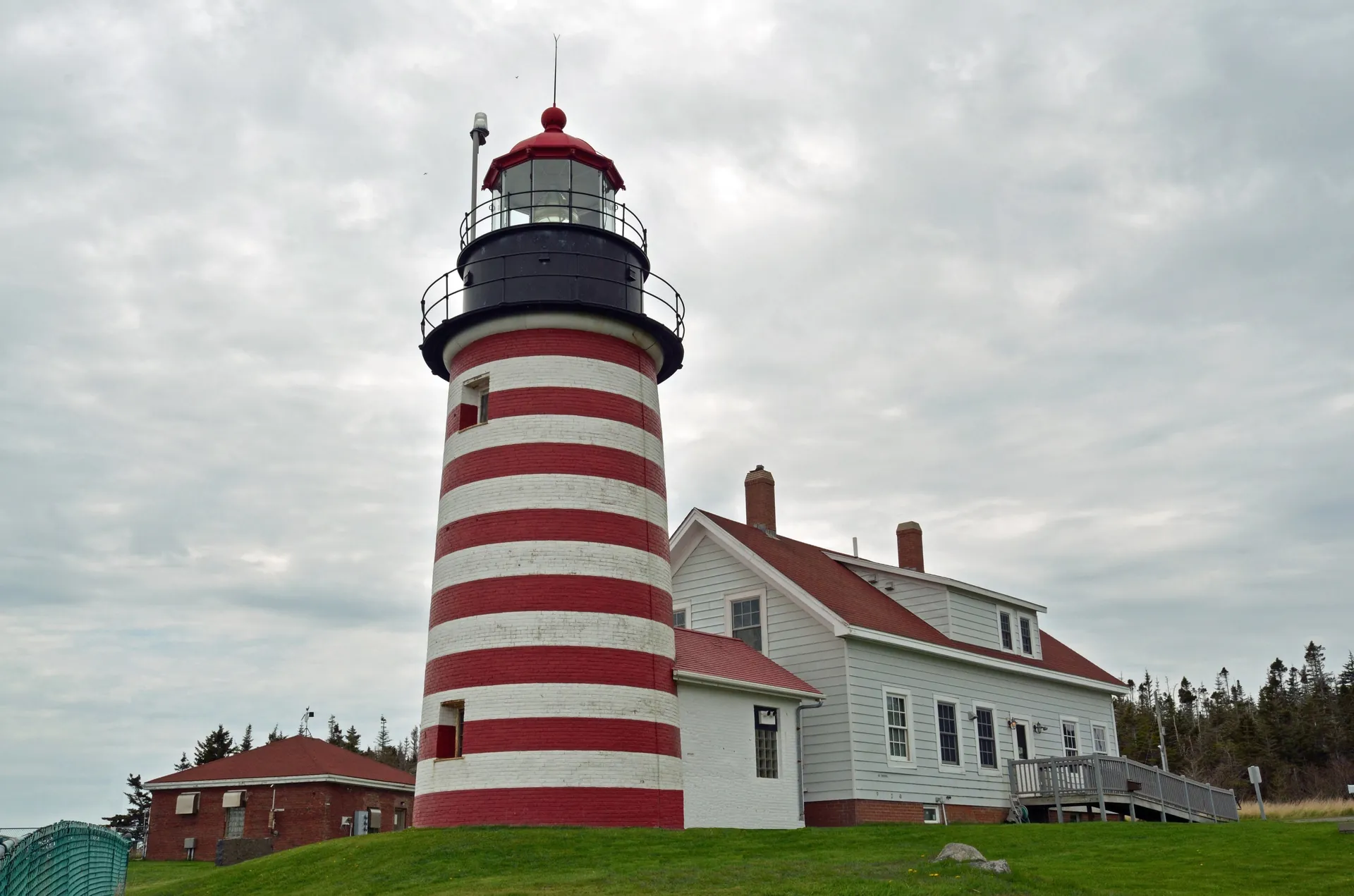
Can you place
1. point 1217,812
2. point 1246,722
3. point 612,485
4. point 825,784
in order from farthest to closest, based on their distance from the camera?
point 1246,722
point 1217,812
point 825,784
point 612,485

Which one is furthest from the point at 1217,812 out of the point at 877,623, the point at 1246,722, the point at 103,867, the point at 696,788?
the point at 1246,722

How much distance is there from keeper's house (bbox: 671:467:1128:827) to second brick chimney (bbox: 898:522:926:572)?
0.04 meters

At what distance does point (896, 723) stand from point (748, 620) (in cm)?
398

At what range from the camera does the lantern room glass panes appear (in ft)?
68.1

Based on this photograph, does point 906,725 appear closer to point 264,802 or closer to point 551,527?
point 551,527

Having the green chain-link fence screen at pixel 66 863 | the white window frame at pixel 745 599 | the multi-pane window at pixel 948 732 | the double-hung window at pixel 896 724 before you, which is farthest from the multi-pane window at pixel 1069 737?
the green chain-link fence screen at pixel 66 863

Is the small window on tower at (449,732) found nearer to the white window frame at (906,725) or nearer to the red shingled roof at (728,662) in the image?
the red shingled roof at (728,662)

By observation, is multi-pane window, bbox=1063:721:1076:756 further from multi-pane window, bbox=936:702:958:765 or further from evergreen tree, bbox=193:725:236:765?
evergreen tree, bbox=193:725:236:765

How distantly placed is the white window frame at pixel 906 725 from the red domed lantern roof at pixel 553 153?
1225cm

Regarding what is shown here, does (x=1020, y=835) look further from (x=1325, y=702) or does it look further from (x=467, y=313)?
(x=1325, y=702)

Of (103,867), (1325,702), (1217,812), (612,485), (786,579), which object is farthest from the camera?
(1325,702)

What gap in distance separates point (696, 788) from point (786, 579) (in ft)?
20.3

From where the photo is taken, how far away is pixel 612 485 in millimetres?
19328

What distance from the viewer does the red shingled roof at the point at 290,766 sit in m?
35.0
